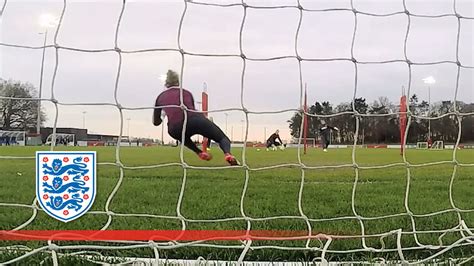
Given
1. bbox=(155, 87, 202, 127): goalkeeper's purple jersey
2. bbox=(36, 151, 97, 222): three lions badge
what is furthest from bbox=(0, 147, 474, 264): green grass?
bbox=(155, 87, 202, 127): goalkeeper's purple jersey

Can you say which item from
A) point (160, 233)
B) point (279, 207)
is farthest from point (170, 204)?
point (160, 233)

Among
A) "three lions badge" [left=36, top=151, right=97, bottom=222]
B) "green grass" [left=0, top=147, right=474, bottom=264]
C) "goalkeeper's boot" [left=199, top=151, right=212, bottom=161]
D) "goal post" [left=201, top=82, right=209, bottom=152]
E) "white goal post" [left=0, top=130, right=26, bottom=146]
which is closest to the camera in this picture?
"three lions badge" [left=36, top=151, right=97, bottom=222]

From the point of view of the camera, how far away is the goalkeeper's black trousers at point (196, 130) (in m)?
2.04

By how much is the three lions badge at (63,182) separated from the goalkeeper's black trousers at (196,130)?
16.3 inches

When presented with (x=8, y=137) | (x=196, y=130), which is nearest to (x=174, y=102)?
(x=196, y=130)

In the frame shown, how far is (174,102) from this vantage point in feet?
6.52

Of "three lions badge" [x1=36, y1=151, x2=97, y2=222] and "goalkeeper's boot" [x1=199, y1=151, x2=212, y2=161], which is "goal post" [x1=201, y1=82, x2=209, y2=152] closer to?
"goalkeeper's boot" [x1=199, y1=151, x2=212, y2=161]

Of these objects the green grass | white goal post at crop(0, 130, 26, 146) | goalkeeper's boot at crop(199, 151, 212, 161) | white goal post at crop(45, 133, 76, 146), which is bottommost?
the green grass

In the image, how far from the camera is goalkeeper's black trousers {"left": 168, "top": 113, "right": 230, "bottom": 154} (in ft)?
6.68

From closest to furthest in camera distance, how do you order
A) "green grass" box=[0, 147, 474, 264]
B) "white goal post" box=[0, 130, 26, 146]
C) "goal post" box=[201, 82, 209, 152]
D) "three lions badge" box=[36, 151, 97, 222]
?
"three lions badge" box=[36, 151, 97, 222] → "green grass" box=[0, 147, 474, 264] → "goal post" box=[201, 82, 209, 152] → "white goal post" box=[0, 130, 26, 146]

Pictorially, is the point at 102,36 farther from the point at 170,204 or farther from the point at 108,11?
the point at 170,204

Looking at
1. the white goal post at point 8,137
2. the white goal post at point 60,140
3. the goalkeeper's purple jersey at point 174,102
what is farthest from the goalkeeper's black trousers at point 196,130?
the white goal post at point 8,137

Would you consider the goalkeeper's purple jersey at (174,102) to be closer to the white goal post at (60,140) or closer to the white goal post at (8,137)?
the white goal post at (60,140)

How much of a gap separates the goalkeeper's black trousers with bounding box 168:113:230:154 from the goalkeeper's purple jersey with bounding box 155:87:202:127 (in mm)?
21
